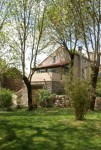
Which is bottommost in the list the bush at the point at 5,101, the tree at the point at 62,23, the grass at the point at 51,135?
the grass at the point at 51,135

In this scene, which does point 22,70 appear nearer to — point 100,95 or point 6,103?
point 6,103

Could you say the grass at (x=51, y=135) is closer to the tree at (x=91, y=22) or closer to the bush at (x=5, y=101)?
the tree at (x=91, y=22)

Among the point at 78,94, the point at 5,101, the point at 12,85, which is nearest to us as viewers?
the point at 78,94

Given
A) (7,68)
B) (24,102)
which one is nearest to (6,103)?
(7,68)

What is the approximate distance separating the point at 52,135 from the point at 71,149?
188 centimetres

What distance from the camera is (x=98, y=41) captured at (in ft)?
80.1

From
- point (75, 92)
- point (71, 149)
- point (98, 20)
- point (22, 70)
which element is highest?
point (98, 20)

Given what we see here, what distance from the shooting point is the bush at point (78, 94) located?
15.9 m

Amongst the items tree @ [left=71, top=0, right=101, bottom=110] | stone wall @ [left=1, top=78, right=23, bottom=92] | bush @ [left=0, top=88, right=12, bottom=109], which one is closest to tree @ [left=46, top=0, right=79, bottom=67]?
tree @ [left=71, top=0, right=101, bottom=110]

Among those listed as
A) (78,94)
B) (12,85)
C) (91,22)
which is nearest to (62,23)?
(91,22)

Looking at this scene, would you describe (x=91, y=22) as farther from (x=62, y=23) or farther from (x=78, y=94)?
(x=78, y=94)

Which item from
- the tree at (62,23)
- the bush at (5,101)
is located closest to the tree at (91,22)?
the tree at (62,23)

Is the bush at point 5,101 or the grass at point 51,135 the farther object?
the bush at point 5,101

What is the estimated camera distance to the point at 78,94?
15.9 meters
